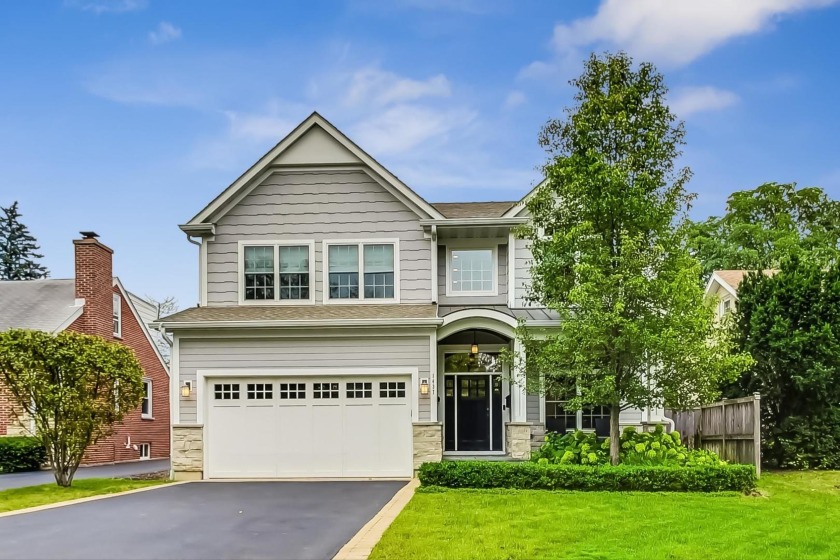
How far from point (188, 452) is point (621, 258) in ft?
32.6

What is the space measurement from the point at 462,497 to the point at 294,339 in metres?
5.84

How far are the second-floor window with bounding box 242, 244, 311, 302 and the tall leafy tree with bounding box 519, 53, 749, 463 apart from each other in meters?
5.66

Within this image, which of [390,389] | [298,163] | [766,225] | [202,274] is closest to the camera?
[390,389]

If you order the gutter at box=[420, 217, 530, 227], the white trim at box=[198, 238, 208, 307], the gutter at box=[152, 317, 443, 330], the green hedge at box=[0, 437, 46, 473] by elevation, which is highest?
the gutter at box=[420, 217, 530, 227]

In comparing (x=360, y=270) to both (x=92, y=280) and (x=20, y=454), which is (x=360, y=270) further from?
(x=20, y=454)

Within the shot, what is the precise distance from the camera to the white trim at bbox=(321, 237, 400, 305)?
16.6 metres

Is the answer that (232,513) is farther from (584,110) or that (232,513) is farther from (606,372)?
(584,110)

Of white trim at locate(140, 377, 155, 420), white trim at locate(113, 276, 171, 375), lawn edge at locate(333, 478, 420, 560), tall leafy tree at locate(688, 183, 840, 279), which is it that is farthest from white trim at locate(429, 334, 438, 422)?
tall leafy tree at locate(688, 183, 840, 279)

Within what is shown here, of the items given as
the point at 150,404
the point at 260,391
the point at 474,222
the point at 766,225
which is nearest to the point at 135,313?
the point at 150,404

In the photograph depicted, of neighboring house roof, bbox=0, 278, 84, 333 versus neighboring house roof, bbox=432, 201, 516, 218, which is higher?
neighboring house roof, bbox=432, 201, 516, 218

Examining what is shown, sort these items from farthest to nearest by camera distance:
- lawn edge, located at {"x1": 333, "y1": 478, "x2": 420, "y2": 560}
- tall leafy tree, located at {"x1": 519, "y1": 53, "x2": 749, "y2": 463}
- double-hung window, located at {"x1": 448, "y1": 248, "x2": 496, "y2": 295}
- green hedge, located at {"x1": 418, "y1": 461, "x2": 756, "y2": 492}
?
double-hung window, located at {"x1": 448, "y1": 248, "x2": 496, "y2": 295} → tall leafy tree, located at {"x1": 519, "y1": 53, "x2": 749, "y2": 463} → green hedge, located at {"x1": 418, "y1": 461, "x2": 756, "y2": 492} → lawn edge, located at {"x1": 333, "y1": 478, "x2": 420, "y2": 560}

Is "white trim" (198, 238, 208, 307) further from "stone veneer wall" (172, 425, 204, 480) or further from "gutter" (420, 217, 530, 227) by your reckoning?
"gutter" (420, 217, 530, 227)

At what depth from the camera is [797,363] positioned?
1556cm

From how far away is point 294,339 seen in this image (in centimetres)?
1584
